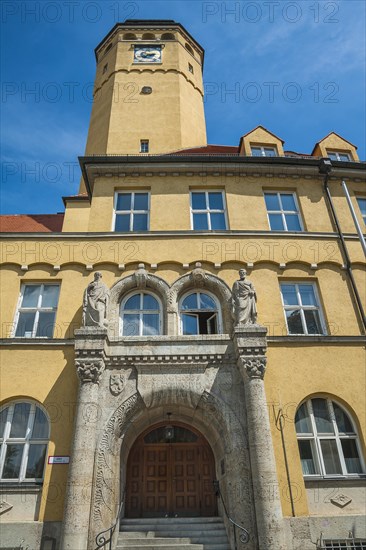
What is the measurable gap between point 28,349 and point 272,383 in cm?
680

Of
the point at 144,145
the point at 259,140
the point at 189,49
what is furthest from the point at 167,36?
the point at 259,140

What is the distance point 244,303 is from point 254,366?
181 cm

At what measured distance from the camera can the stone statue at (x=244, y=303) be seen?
11.6 metres

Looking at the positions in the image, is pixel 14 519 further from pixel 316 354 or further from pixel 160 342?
pixel 316 354

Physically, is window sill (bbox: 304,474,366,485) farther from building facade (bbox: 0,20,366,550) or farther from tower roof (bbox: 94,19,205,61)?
tower roof (bbox: 94,19,205,61)

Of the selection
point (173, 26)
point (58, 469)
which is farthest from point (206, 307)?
point (173, 26)

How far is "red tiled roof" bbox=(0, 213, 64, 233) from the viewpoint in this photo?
51.6 ft

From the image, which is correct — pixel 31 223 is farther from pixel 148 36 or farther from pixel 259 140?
pixel 148 36

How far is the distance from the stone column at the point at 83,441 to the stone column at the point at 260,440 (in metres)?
3.74

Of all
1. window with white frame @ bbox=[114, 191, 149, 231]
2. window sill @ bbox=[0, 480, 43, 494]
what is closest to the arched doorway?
window sill @ bbox=[0, 480, 43, 494]

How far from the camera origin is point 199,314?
12.8 m

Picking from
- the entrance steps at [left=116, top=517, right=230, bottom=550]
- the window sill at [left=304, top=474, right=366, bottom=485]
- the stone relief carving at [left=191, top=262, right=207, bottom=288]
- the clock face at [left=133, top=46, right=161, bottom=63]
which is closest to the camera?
the entrance steps at [left=116, top=517, right=230, bottom=550]

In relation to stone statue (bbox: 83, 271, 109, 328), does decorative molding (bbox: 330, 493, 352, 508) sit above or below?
below

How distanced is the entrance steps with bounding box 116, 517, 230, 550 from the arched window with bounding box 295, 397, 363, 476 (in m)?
2.70
